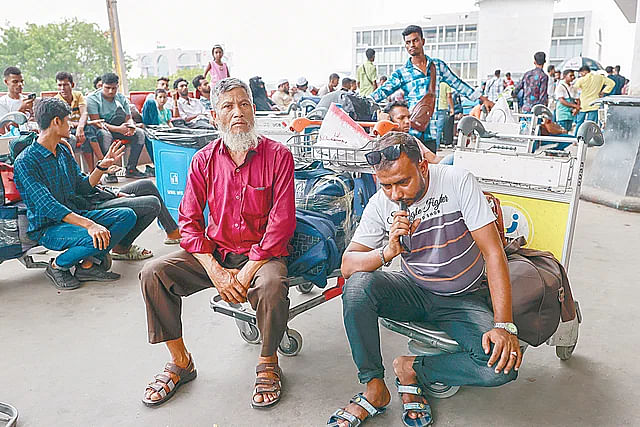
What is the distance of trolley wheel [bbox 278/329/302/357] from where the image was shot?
8.37ft

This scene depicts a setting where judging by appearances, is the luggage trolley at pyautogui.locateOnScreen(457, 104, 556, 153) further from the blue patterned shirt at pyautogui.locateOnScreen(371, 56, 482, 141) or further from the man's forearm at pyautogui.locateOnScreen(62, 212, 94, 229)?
the man's forearm at pyautogui.locateOnScreen(62, 212, 94, 229)

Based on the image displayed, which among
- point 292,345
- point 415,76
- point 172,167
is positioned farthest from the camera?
point 172,167

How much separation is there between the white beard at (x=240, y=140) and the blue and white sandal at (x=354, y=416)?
1131 mm

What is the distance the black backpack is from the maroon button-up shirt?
192cm

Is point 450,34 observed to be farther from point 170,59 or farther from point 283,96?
point 283,96

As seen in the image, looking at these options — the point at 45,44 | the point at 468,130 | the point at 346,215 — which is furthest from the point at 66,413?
the point at 45,44

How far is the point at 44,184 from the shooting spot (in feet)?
10.5

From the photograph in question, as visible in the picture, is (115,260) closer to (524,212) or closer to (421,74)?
(421,74)

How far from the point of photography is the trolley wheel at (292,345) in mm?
2551

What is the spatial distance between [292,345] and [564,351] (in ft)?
4.05

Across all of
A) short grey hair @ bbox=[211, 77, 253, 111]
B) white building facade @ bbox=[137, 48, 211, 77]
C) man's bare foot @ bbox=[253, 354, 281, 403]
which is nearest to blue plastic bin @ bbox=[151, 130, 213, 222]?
short grey hair @ bbox=[211, 77, 253, 111]

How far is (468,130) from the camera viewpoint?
8.88ft

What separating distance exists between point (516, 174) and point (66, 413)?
82.9 inches

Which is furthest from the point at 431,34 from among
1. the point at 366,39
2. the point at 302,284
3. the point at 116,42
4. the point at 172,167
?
the point at 302,284
